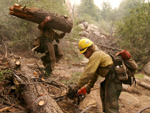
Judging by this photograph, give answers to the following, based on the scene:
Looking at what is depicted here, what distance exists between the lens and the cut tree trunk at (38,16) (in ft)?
10.5

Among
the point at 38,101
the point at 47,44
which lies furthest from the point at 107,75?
the point at 47,44

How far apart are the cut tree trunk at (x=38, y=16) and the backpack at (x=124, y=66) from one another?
220cm

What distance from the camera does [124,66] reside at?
2.33 metres

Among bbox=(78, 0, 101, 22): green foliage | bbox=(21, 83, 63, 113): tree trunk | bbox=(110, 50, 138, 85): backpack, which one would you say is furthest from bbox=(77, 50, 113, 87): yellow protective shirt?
bbox=(78, 0, 101, 22): green foliage

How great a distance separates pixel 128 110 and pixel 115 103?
56.7 inches

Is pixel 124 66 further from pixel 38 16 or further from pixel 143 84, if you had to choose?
pixel 143 84

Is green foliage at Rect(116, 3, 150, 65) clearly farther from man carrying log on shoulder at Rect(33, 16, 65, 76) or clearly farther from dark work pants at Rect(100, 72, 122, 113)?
dark work pants at Rect(100, 72, 122, 113)

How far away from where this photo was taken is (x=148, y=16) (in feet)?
24.6

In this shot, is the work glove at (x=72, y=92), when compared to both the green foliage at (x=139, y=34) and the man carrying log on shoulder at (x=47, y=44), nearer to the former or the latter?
the man carrying log on shoulder at (x=47, y=44)

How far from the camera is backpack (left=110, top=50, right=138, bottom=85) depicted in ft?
7.54

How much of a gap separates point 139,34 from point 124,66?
6.83m

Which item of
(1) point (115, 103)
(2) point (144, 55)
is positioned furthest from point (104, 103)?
(2) point (144, 55)

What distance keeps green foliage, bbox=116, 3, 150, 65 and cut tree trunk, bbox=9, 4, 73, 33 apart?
239 inches

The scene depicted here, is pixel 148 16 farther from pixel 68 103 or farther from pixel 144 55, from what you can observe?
pixel 68 103
